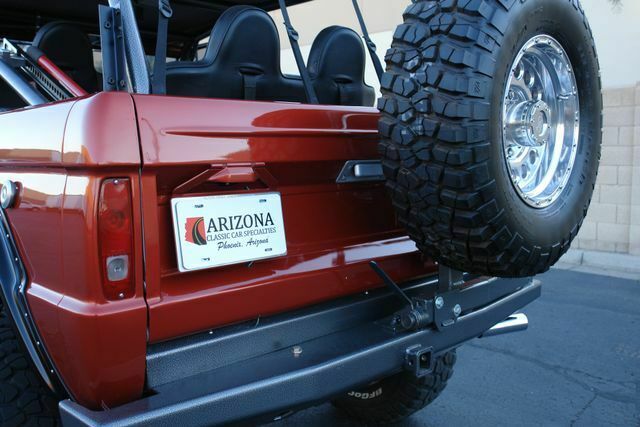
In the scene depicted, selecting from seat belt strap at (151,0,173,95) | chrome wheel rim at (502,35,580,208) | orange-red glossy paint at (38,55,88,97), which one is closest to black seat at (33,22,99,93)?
orange-red glossy paint at (38,55,88,97)

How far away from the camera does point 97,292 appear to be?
1662 mm

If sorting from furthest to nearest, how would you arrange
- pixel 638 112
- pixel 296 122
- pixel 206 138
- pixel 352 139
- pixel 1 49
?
1. pixel 638 112
2. pixel 1 49
3. pixel 352 139
4. pixel 296 122
5. pixel 206 138

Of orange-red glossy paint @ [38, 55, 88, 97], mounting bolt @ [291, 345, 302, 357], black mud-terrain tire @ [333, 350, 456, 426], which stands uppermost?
orange-red glossy paint @ [38, 55, 88, 97]

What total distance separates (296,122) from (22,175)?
91 cm

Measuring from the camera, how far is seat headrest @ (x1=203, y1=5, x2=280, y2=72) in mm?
2459

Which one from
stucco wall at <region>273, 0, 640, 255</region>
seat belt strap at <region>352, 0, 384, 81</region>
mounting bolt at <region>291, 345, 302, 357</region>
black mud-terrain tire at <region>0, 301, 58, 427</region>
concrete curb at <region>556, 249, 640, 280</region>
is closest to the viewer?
black mud-terrain tire at <region>0, 301, 58, 427</region>

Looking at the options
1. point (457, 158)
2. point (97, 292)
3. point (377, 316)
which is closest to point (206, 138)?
point (97, 292)

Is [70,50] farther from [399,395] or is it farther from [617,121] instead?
[617,121]

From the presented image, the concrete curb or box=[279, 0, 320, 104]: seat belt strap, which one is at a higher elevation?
box=[279, 0, 320, 104]: seat belt strap

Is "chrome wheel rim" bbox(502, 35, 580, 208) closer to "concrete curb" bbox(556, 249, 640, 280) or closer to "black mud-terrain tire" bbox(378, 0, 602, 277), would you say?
"black mud-terrain tire" bbox(378, 0, 602, 277)

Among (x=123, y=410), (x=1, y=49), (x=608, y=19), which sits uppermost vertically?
(x=608, y=19)

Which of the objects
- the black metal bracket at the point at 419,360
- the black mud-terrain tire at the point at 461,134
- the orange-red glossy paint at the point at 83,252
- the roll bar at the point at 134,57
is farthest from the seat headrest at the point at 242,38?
the black metal bracket at the point at 419,360

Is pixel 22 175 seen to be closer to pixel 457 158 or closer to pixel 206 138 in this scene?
pixel 206 138

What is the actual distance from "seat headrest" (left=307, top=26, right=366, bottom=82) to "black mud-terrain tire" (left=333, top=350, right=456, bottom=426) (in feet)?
4.94
